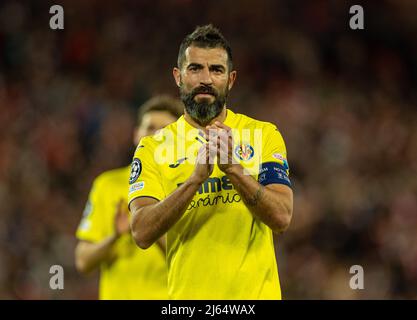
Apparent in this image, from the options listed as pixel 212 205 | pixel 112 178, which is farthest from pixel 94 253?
pixel 212 205

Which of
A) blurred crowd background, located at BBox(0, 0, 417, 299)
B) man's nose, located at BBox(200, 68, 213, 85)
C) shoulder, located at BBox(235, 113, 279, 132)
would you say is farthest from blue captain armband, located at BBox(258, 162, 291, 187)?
blurred crowd background, located at BBox(0, 0, 417, 299)

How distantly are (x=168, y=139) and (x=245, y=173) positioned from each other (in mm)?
529

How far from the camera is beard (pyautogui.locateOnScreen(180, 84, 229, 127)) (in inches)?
149

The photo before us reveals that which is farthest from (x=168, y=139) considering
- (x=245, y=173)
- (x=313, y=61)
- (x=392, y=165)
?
(x=313, y=61)

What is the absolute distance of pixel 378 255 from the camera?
8680 millimetres

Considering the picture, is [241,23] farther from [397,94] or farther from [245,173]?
[245,173]

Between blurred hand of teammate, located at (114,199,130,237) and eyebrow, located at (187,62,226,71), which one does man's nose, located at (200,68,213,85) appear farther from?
blurred hand of teammate, located at (114,199,130,237)

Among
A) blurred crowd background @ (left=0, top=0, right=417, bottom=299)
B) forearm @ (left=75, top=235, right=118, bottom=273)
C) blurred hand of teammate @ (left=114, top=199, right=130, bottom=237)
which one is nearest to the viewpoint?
blurred hand of teammate @ (left=114, top=199, right=130, bottom=237)

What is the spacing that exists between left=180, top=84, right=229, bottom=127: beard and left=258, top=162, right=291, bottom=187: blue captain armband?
318 mm

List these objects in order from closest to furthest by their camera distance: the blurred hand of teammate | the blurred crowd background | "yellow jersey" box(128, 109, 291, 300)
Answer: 1. "yellow jersey" box(128, 109, 291, 300)
2. the blurred hand of teammate
3. the blurred crowd background

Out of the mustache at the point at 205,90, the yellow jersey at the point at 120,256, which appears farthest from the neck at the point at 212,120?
the yellow jersey at the point at 120,256

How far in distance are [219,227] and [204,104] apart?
541mm

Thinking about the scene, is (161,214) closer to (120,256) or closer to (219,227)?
(219,227)

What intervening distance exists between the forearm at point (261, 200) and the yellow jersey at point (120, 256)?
2.02m
